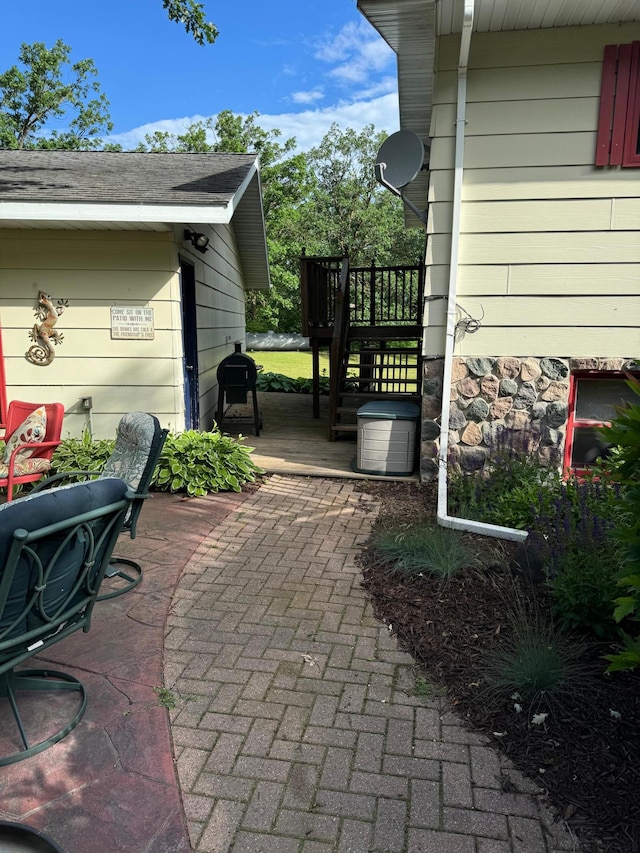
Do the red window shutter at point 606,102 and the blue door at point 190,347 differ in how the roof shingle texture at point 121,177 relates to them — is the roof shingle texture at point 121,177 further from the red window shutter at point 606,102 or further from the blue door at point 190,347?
the red window shutter at point 606,102

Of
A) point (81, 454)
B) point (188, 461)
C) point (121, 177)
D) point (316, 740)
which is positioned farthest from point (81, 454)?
point (316, 740)

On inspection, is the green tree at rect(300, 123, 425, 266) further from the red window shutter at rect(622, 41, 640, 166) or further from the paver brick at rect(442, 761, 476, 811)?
the paver brick at rect(442, 761, 476, 811)

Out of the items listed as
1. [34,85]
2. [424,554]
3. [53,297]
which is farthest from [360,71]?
[424,554]

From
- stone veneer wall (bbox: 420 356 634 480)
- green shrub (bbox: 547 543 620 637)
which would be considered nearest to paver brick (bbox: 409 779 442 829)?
green shrub (bbox: 547 543 620 637)

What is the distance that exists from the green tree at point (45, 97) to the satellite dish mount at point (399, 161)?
2282cm

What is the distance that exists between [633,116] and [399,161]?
190 centimetres

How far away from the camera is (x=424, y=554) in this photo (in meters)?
3.78

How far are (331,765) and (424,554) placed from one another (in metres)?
1.81

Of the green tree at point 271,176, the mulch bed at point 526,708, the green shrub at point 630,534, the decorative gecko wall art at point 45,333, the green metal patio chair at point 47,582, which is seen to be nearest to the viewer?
the green shrub at point 630,534

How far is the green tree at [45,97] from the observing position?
76.5 ft

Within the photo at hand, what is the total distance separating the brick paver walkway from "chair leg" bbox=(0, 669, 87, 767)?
0.40m

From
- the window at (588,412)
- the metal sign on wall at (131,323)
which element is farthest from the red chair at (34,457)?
the window at (588,412)

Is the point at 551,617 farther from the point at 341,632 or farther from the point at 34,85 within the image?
the point at 34,85

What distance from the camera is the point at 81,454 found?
5.63 meters
